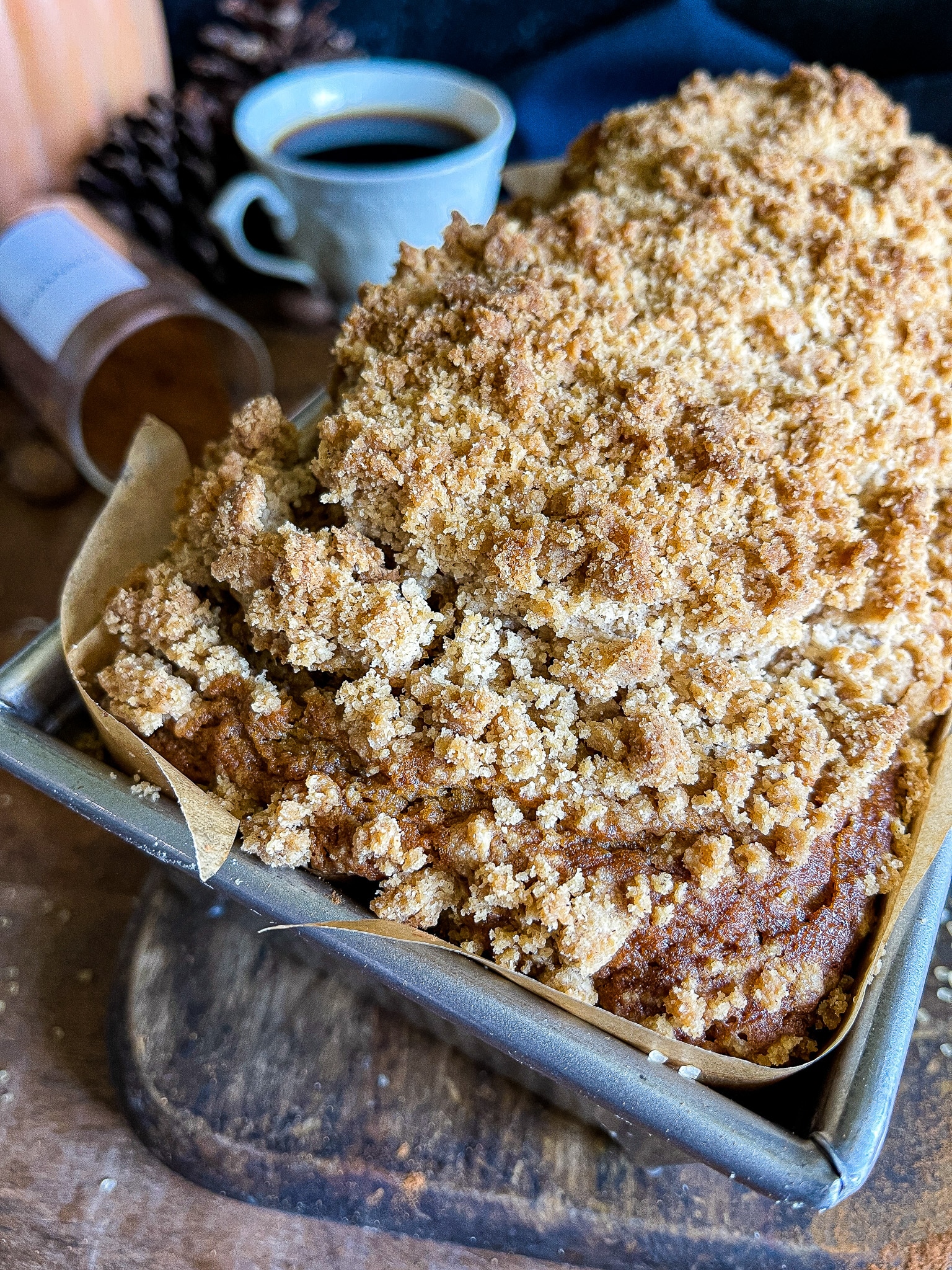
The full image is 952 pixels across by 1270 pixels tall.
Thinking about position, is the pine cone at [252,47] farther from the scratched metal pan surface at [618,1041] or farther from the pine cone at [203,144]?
the scratched metal pan surface at [618,1041]

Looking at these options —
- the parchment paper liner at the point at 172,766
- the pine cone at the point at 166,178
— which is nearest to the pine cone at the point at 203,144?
the pine cone at the point at 166,178

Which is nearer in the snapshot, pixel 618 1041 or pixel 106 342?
pixel 618 1041

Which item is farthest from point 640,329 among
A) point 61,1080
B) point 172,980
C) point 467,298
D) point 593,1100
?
point 61,1080

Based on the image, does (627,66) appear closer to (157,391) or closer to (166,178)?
(166,178)

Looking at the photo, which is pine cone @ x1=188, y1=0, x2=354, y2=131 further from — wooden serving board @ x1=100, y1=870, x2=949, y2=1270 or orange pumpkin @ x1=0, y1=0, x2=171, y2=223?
wooden serving board @ x1=100, y1=870, x2=949, y2=1270

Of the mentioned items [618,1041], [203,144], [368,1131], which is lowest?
[368,1131]

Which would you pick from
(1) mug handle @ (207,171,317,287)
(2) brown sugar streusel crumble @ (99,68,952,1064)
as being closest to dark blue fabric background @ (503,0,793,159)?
(1) mug handle @ (207,171,317,287)

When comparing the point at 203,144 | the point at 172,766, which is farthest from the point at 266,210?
the point at 172,766

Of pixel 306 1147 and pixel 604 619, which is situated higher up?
pixel 604 619
